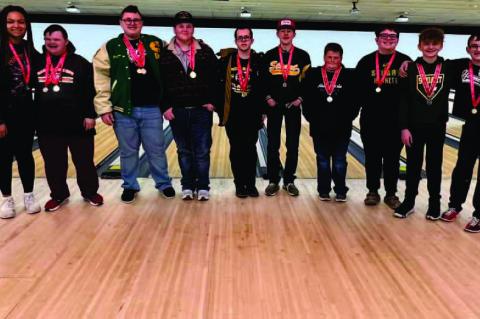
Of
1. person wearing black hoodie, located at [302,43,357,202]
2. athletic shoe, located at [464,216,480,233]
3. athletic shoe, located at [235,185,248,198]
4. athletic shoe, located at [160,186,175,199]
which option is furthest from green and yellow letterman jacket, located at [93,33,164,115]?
athletic shoe, located at [464,216,480,233]

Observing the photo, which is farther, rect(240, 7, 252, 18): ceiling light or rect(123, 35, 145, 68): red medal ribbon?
rect(240, 7, 252, 18): ceiling light

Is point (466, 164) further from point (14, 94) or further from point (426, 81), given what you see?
point (14, 94)

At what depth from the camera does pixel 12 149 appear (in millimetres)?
2934

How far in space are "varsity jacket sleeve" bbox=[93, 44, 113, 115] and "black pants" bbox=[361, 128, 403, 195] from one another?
184 centimetres

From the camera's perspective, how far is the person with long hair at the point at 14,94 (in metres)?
2.73

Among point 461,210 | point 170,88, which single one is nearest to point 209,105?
point 170,88

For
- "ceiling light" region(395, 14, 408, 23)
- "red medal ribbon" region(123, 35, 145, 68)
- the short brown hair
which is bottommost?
"red medal ribbon" region(123, 35, 145, 68)

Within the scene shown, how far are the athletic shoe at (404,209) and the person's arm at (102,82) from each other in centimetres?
213

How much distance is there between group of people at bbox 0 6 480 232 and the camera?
9.12ft

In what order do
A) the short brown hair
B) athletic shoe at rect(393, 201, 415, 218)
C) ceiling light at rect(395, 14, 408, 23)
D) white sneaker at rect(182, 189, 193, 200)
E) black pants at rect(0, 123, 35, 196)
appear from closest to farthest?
the short brown hair < black pants at rect(0, 123, 35, 196) < athletic shoe at rect(393, 201, 415, 218) < white sneaker at rect(182, 189, 193, 200) < ceiling light at rect(395, 14, 408, 23)

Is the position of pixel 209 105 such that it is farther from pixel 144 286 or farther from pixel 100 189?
pixel 144 286

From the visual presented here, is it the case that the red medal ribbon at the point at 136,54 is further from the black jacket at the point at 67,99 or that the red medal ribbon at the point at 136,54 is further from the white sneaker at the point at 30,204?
the white sneaker at the point at 30,204

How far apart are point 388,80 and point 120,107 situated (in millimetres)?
1869

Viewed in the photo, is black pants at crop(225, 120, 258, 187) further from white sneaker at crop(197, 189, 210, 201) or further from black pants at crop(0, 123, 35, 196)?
black pants at crop(0, 123, 35, 196)
